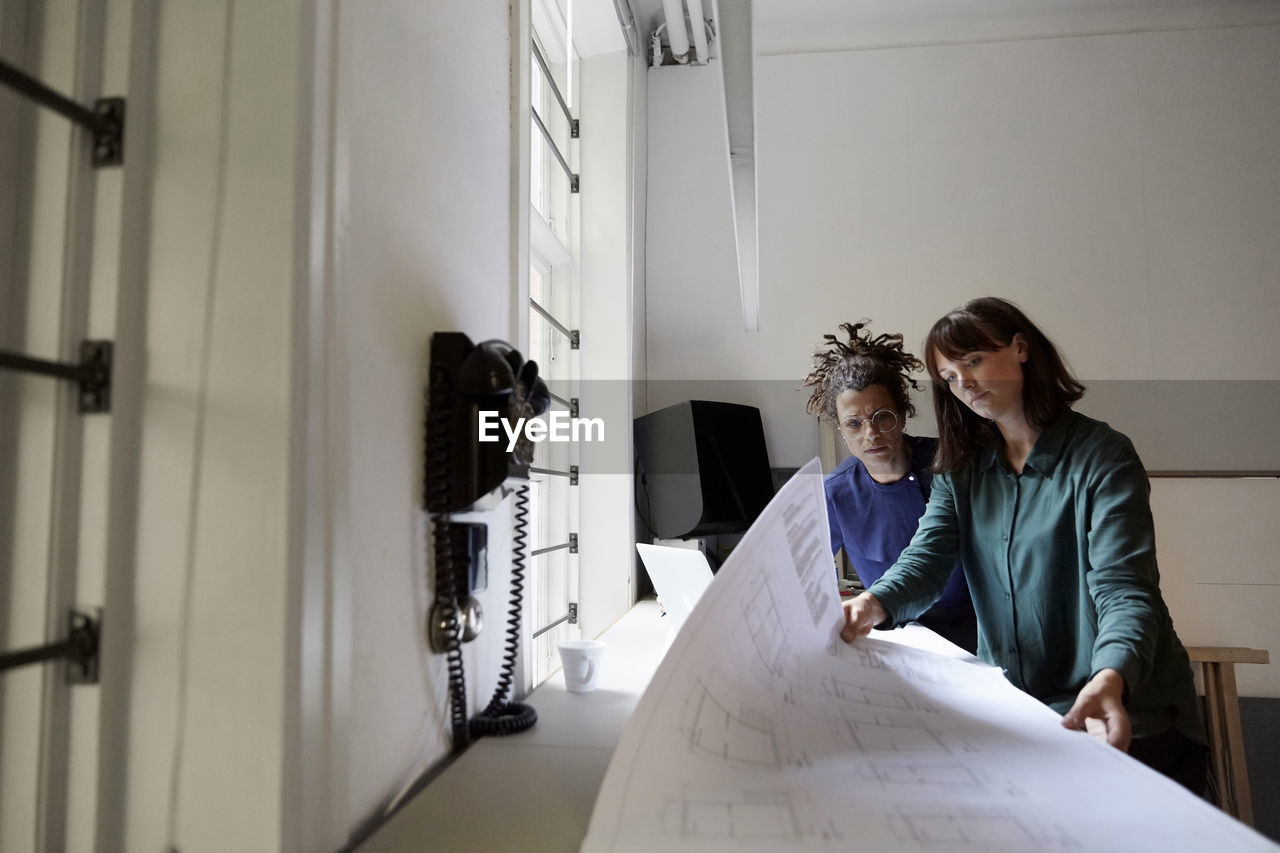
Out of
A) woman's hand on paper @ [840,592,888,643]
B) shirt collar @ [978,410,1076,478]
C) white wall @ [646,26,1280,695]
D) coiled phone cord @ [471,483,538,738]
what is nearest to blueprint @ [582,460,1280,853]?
woman's hand on paper @ [840,592,888,643]

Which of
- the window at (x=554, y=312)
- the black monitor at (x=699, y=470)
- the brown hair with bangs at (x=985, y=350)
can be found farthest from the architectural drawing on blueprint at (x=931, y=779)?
the black monitor at (x=699, y=470)

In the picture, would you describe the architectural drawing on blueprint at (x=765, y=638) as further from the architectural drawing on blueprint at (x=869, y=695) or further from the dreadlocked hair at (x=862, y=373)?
the dreadlocked hair at (x=862, y=373)

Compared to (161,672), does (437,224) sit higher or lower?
higher

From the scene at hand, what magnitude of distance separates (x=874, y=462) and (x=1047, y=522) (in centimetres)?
84

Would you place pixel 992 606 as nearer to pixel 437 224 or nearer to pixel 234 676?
pixel 437 224

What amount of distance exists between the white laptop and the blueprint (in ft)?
1.72

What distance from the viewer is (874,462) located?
2.11 meters

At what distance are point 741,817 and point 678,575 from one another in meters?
0.97

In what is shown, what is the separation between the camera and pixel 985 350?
55.2 inches

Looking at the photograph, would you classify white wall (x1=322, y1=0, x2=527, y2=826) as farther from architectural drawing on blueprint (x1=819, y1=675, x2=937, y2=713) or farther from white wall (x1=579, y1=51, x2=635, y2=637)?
white wall (x1=579, y1=51, x2=635, y2=637)

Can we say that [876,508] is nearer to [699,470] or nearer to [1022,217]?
[699,470]

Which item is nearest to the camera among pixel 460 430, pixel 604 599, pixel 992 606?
pixel 460 430

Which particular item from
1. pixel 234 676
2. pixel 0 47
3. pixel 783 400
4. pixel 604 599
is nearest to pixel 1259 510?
pixel 783 400

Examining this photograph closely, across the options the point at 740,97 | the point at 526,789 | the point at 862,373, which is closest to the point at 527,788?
the point at 526,789
